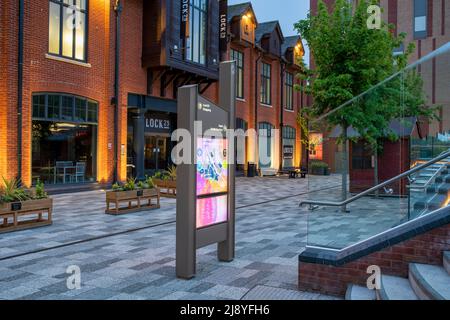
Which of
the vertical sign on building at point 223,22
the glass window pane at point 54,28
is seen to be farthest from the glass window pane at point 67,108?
the vertical sign on building at point 223,22

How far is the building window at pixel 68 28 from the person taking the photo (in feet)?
54.3

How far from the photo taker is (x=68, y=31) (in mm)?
17203

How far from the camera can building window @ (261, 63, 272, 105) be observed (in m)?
32.3

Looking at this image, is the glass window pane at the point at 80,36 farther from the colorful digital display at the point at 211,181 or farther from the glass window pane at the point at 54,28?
the colorful digital display at the point at 211,181

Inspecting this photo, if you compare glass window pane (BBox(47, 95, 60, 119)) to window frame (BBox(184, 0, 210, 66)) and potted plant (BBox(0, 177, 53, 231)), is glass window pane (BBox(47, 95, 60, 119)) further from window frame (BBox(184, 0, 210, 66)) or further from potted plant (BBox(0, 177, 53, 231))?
window frame (BBox(184, 0, 210, 66))

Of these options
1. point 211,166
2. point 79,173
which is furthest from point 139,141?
point 211,166

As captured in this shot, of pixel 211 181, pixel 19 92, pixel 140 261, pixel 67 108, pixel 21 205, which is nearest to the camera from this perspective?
pixel 211 181

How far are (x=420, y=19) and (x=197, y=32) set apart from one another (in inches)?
967

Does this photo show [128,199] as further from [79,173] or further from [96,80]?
[96,80]

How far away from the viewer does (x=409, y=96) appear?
5676 millimetres

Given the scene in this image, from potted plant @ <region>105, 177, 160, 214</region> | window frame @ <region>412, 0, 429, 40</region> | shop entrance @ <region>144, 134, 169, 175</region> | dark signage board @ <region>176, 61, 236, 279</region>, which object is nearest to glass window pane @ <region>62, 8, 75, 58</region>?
shop entrance @ <region>144, 134, 169, 175</region>

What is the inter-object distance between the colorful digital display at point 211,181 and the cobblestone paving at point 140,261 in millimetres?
850

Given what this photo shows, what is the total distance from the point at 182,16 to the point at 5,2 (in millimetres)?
8202

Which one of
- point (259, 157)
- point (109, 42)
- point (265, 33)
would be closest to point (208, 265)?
point (109, 42)
